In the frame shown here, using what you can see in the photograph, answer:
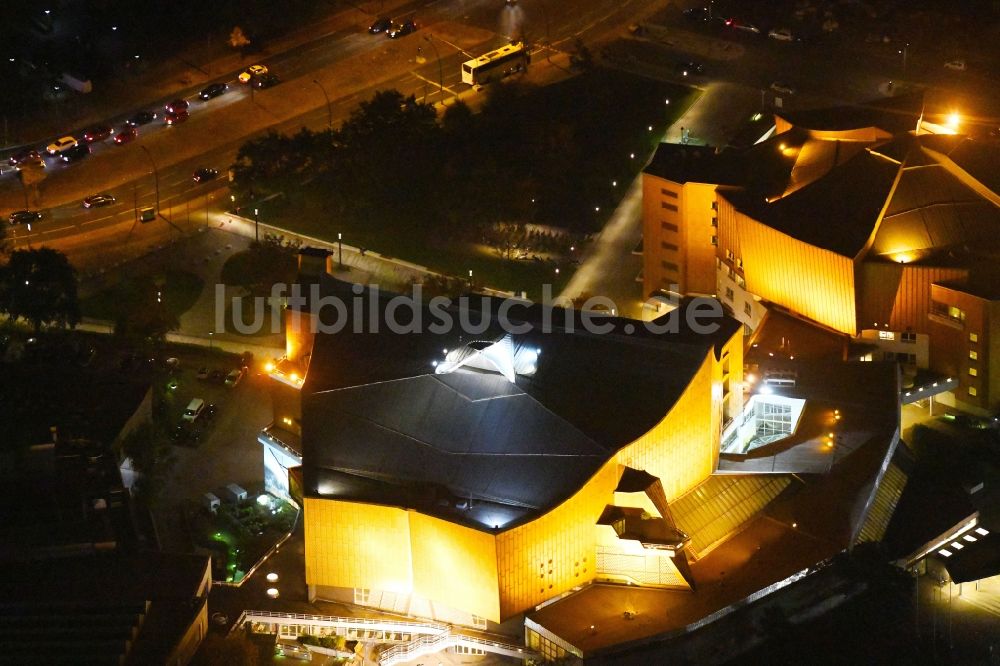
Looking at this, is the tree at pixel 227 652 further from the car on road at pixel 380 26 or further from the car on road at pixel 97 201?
the car on road at pixel 380 26

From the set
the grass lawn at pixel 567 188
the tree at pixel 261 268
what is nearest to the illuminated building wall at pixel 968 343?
the grass lawn at pixel 567 188

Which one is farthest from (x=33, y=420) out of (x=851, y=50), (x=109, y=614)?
(x=851, y=50)

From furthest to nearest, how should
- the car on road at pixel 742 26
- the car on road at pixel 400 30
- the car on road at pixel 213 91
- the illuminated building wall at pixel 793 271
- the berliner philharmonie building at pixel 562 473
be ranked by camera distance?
1. the car on road at pixel 742 26
2. the car on road at pixel 400 30
3. the car on road at pixel 213 91
4. the illuminated building wall at pixel 793 271
5. the berliner philharmonie building at pixel 562 473

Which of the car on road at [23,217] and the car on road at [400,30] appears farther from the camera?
the car on road at [400,30]

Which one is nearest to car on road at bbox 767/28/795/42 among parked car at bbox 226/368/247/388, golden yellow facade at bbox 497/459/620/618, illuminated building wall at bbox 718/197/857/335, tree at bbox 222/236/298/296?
illuminated building wall at bbox 718/197/857/335

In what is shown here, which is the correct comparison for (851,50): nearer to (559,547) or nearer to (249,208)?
(249,208)

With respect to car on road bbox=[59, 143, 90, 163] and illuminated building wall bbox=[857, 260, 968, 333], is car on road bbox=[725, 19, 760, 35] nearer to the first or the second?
illuminated building wall bbox=[857, 260, 968, 333]
